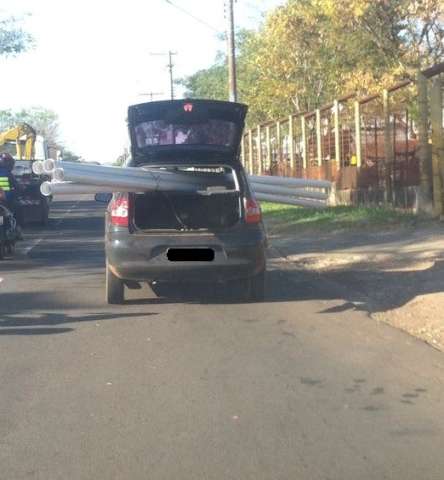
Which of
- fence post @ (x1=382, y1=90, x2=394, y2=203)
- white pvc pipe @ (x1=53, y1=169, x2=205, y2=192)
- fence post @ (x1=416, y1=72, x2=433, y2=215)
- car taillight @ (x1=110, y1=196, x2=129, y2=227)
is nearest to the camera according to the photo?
white pvc pipe @ (x1=53, y1=169, x2=205, y2=192)

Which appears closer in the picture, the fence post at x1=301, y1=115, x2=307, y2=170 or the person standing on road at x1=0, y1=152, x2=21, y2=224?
the person standing on road at x1=0, y1=152, x2=21, y2=224

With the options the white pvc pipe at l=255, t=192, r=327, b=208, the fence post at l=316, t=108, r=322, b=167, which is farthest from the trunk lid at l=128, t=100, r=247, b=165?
the fence post at l=316, t=108, r=322, b=167

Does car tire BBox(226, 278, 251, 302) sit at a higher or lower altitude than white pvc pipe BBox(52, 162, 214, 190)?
lower

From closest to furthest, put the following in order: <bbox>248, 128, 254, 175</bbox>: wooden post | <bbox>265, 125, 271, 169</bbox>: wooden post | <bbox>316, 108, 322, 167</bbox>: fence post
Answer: <bbox>316, 108, 322, 167</bbox>: fence post → <bbox>265, 125, 271, 169</bbox>: wooden post → <bbox>248, 128, 254, 175</bbox>: wooden post

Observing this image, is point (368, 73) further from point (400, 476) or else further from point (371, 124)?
point (400, 476)

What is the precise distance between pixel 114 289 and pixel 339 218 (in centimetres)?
965

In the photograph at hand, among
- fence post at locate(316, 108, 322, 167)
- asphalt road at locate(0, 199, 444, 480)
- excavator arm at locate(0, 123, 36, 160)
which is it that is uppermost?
excavator arm at locate(0, 123, 36, 160)

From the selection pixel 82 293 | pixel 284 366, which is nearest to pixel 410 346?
pixel 284 366

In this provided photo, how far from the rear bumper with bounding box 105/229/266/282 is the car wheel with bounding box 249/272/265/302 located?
0.55 meters

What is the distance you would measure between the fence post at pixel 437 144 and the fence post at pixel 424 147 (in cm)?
15

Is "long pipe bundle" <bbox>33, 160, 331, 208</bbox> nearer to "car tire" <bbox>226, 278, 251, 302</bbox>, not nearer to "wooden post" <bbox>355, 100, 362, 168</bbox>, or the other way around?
"car tire" <bbox>226, 278, 251, 302</bbox>

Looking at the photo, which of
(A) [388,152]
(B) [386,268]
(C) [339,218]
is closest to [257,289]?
(B) [386,268]

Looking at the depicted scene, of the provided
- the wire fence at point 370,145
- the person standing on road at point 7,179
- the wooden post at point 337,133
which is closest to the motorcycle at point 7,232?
the person standing on road at point 7,179

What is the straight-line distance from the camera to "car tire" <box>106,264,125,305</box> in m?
9.66
